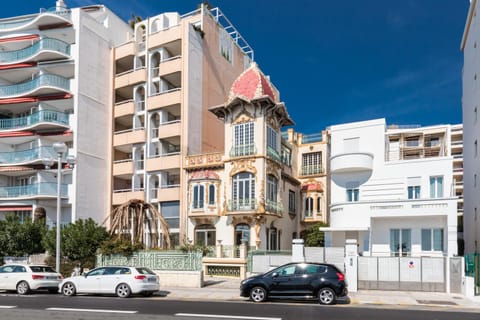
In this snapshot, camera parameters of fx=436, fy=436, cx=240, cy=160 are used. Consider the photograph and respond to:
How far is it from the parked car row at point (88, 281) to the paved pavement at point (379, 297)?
135cm

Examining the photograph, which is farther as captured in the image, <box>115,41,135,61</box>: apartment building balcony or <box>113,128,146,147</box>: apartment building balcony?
<box>115,41,135,61</box>: apartment building balcony

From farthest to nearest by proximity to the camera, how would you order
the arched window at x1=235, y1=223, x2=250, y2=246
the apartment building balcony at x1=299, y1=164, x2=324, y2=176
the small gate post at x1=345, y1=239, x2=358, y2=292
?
the apartment building balcony at x1=299, y1=164, x2=324, y2=176 → the arched window at x1=235, y1=223, x2=250, y2=246 → the small gate post at x1=345, y1=239, x2=358, y2=292

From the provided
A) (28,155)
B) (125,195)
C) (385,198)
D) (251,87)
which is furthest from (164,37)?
(385,198)

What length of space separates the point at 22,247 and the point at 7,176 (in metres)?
13.2

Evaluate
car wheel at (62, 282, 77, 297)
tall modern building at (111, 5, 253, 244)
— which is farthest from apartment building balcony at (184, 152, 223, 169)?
car wheel at (62, 282, 77, 297)

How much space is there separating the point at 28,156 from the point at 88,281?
21649 mm

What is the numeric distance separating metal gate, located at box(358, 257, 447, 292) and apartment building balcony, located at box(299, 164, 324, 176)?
19426 mm

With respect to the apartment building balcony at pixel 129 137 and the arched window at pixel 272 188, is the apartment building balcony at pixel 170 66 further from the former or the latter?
the arched window at pixel 272 188

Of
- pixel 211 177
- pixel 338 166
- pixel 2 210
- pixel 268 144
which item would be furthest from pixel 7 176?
pixel 338 166

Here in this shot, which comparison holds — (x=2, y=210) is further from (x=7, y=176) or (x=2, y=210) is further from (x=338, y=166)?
(x=338, y=166)

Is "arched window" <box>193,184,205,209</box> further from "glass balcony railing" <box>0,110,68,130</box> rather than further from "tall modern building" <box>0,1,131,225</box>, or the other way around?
"glass balcony railing" <box>0,110,68,130</box>

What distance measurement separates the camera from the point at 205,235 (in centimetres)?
3284

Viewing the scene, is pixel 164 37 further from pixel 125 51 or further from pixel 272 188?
pixel 272 188

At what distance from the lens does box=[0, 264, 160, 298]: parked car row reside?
17859 millimetres
